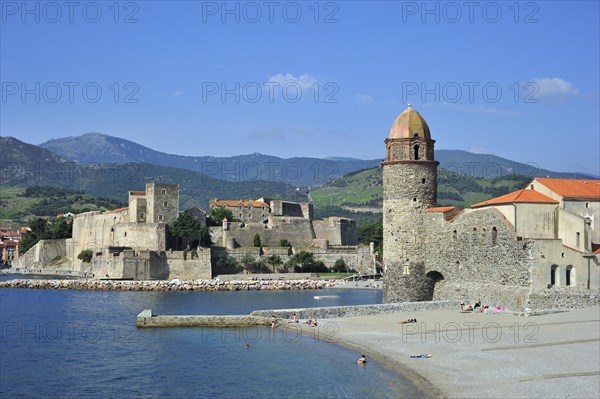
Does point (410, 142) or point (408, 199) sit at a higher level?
point (410, 142)

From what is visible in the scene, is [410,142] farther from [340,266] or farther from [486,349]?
[340,266]

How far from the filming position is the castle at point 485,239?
26078 millimetres

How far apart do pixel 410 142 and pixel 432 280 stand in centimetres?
548

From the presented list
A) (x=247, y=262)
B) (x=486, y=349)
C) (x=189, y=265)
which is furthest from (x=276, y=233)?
(x=486, y=349)

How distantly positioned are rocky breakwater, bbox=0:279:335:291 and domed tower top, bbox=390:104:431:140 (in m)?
25.0

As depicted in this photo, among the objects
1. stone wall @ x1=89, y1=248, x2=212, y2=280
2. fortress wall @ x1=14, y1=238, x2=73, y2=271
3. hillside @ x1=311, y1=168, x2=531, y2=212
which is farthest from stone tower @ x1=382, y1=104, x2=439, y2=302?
hillside @ x1=311, y1=168, x2=531, y2=212

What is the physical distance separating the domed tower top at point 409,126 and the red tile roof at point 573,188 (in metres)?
4.76

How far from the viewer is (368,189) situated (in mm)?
177875

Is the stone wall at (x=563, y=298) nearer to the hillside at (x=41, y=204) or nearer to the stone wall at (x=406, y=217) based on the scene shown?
the stone wall at (x=406, y=217)

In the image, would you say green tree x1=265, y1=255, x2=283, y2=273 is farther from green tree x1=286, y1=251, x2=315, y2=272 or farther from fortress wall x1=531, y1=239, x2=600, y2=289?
fortress wall x1=531, y1=239, x2=600, y2=289

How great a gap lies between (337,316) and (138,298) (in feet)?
65.2

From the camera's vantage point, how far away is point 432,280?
102 ft

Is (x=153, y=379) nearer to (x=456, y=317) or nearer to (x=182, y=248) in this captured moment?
Result: (x=456, y=317)

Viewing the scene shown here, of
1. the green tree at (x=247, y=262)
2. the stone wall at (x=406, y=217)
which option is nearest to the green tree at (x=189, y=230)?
the green tree at (x=247, y=262)
